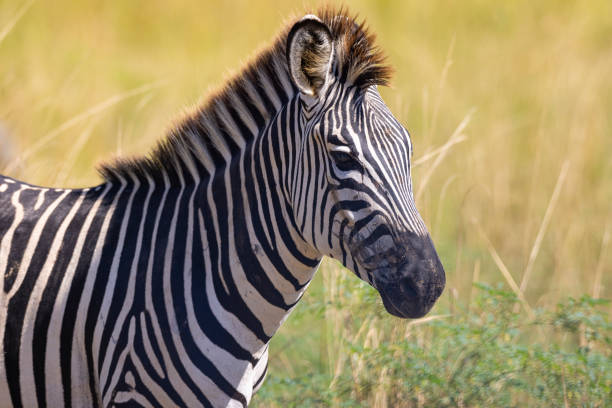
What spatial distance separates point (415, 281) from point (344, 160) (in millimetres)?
504

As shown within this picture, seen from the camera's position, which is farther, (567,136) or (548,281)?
(567,136)

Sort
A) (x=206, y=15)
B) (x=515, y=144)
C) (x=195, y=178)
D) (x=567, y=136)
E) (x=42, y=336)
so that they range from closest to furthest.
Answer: (x=42, y=336), (x=195, y=178), (x=567, y=136), (x=515, y=144), (x=206, y=15)

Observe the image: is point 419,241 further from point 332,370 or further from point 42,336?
point 332,370

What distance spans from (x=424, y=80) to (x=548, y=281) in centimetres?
355

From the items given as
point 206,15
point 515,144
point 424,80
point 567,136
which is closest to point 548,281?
point 567,136

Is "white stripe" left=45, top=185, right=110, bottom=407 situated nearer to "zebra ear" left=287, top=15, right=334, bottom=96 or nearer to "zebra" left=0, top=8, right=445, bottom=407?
"zebra" left=0, top=8, right=445, bottom=407

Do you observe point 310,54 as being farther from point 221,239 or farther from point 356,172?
point 221,239

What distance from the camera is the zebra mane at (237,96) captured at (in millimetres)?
2814

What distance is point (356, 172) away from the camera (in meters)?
2.60

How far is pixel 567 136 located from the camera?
850 cm

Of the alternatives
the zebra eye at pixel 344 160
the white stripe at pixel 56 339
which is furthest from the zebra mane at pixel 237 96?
the white stripe at pixel 56 339

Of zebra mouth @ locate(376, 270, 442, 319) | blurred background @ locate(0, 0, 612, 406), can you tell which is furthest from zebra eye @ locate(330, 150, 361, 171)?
blurred background @ locate(0, 0, 612, 406)

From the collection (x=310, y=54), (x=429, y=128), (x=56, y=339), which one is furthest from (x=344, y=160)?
(x=429, y=128)

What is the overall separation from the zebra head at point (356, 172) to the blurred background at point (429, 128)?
0.65 metres
